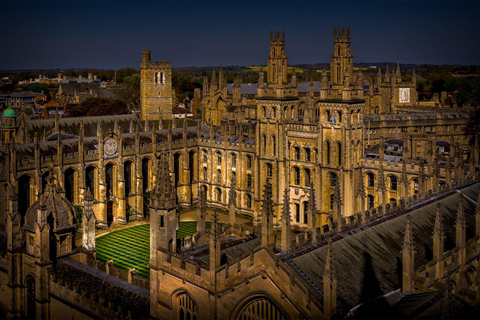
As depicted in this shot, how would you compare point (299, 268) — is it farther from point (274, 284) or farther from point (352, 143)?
point (352, 143)

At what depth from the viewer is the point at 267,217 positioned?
2022cm

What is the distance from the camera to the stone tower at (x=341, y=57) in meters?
50.3

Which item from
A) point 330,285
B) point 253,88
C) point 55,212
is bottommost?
point 330,285

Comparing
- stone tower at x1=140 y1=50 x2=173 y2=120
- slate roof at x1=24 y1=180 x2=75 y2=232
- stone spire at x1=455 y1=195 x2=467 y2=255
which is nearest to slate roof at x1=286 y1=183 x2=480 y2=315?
stone spire at x1=455 y1=195 x2=467 y2=255

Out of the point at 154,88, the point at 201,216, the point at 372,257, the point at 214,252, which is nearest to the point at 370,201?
the point at 372,257

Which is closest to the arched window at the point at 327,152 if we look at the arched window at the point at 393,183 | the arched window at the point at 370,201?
the arched window at the point at 370,201

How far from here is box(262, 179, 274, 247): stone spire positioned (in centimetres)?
2016

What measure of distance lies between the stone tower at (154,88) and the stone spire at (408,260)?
6331 cm

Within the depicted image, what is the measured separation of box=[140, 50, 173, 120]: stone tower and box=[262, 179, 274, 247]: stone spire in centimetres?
6353

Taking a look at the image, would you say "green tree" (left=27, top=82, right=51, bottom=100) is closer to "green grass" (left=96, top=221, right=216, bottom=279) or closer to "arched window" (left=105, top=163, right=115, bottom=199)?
"arched window" (left=105, top=163, right=115, bottom=199)

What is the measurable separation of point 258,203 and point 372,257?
29.2 metres

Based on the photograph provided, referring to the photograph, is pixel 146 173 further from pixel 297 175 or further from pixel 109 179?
pixel 297 175

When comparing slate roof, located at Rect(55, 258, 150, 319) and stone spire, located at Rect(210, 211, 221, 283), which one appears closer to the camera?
stone spire, located at Rect(210, 211, 221, 283)

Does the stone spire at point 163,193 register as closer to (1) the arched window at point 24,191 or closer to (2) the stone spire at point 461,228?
(2) the stone spire at point 461,228
